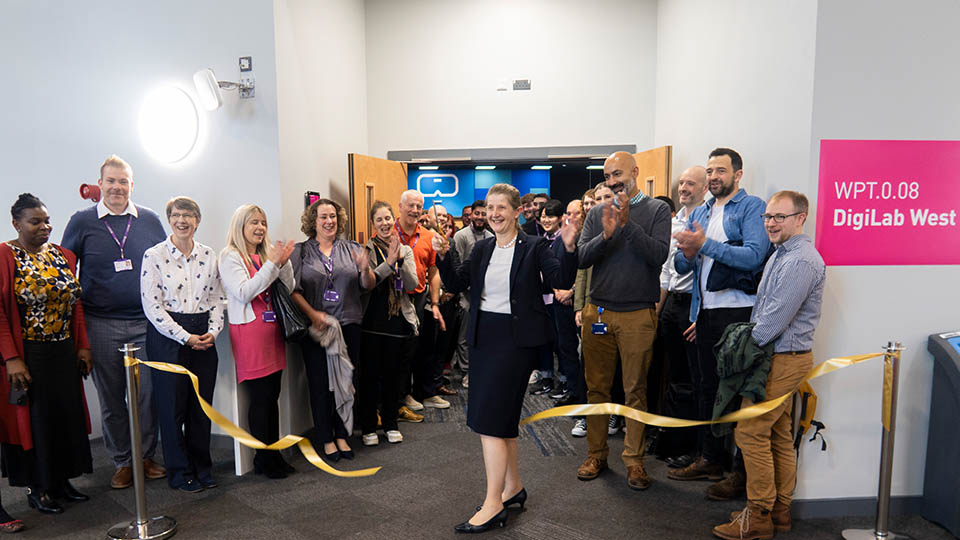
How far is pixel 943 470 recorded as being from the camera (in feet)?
9.28

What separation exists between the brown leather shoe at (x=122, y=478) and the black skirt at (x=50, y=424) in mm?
289

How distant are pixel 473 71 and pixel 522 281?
419 cm

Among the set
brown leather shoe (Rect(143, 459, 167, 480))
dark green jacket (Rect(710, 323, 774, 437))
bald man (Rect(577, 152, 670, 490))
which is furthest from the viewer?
brown leather shoe (Rect(143, 459, 167, 480))

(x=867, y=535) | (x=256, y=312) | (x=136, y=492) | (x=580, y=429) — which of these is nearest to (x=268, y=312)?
(x=256, y=312)

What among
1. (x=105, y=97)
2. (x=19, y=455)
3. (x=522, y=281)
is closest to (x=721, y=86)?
(x=522, y=281)

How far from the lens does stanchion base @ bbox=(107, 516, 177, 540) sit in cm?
278

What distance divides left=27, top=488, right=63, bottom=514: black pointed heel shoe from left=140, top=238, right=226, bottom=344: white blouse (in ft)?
3.39

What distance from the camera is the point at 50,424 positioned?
3.05 metres

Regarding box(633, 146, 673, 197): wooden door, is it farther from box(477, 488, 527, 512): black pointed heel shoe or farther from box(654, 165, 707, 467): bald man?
box(477, 488, 527, 512): black pointed heel shoe

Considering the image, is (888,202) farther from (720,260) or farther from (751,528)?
(751,528)

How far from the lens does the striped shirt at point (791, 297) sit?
256cm

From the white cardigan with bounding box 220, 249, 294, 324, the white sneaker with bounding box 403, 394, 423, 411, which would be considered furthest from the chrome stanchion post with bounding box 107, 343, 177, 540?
the white sneaker with bounding box 403, 394, 423, 411

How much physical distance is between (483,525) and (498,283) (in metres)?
1.16

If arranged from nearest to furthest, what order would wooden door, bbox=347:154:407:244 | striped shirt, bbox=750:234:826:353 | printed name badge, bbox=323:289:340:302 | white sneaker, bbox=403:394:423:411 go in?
striped shirt, bbox=750:234:826:353 < printed name badge, bbox=323:289:340:302 < white sneaker, bbox=403:394:423:411 < wooden door, bbox=347:154:407:244
